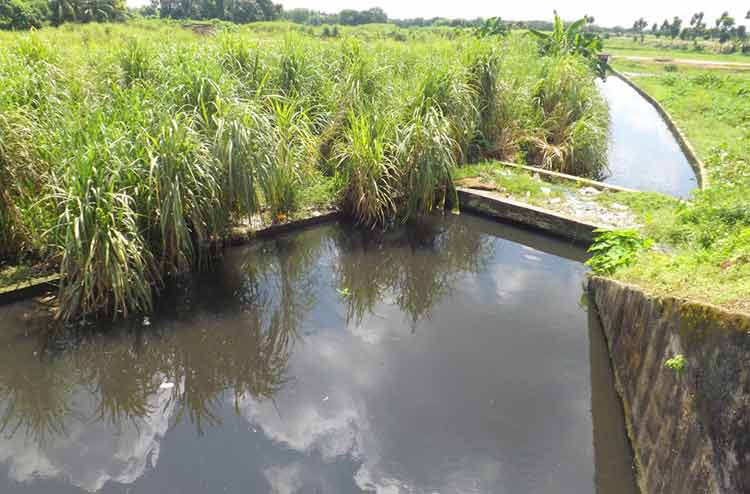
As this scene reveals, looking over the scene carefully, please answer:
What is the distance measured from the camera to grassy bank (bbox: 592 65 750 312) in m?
3.05

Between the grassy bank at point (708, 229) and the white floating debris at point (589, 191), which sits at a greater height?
the grassy bank at point (708, 229)

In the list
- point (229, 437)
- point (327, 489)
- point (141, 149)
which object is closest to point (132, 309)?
point (141, 149)

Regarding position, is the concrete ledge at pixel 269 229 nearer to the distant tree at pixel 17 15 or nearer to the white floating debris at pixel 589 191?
the white floating debris at pixel 589 191

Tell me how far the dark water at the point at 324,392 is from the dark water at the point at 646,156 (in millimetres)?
4830

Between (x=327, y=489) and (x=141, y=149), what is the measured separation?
3.63 metres

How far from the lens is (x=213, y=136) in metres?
5.47

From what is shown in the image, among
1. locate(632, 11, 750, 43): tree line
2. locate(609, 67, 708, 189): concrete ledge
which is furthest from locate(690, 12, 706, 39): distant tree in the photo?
locate(609, 67, 708, 189): concrete ledge

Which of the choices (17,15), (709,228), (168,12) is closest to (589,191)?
(709,228)

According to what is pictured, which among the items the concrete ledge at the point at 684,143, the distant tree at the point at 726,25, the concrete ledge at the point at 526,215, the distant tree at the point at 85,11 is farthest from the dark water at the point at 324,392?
the distant tree at the point at 726,25

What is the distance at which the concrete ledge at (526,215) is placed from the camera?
6426 millimetres

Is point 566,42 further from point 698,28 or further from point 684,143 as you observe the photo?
point 698,28

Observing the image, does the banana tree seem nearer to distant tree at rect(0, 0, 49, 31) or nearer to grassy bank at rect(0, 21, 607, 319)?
grassy bank at rect(0, 21, 607, 319)

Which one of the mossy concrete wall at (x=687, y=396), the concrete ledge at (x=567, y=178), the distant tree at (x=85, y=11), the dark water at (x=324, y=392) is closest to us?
the mossy concrete wall at (x=687, y=396)

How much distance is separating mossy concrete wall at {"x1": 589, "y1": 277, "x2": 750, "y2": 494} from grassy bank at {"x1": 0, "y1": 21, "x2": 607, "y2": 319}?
3966 mm
